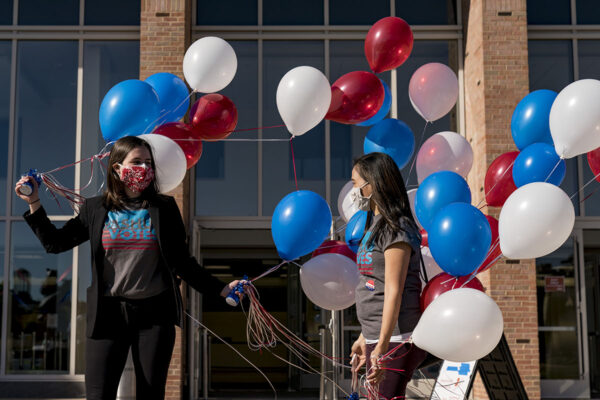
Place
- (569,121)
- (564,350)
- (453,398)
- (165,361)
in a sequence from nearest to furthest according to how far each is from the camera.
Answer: (165,361) → (569,121) → (453,398) → (564,350)

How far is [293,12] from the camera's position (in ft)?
30.6

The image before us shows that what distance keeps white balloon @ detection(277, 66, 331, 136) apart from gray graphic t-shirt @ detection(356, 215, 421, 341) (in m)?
2.04

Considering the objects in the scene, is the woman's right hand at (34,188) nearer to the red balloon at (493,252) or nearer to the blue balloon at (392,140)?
the red balloon at (493,252)

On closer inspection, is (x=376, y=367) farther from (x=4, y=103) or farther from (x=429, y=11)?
(x=4, y=103)

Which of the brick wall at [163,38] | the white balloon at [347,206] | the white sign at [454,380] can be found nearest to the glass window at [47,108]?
the brick wall at [163,38]

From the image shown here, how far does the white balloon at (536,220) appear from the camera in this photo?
13.2 ft

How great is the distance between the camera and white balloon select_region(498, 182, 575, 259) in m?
4.04

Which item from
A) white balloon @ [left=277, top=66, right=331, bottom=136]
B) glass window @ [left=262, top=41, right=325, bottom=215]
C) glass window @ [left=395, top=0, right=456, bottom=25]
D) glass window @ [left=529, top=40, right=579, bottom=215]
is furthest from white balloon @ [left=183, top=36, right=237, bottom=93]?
glass window @ [left=529, top=40, right=579, bottom=215]

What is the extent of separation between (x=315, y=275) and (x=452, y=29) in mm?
5421

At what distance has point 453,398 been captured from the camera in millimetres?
6371

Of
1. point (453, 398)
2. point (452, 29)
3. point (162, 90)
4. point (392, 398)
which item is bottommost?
point (453, 398)

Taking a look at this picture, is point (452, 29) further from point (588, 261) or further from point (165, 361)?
point (165, 361)

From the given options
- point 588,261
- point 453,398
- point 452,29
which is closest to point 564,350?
point 588,261

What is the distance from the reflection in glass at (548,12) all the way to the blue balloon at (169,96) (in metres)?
5.45
